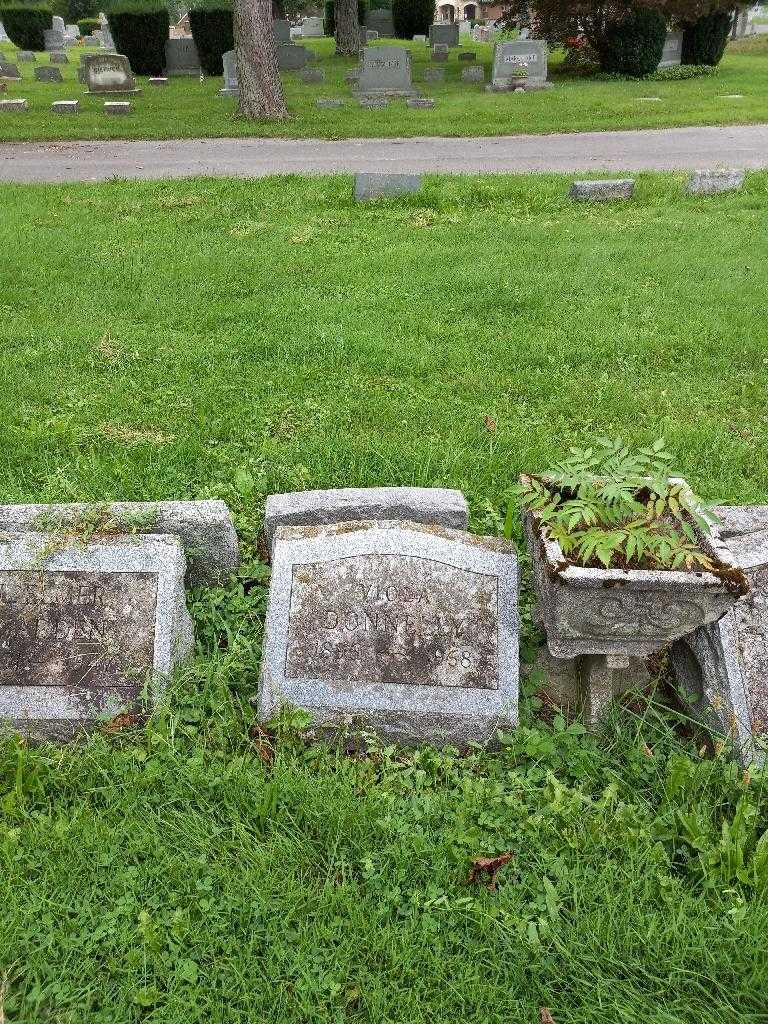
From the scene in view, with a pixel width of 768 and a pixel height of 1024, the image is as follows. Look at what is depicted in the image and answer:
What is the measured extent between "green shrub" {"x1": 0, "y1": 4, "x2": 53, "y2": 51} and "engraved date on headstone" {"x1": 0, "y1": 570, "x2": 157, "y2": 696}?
35297 millimetres

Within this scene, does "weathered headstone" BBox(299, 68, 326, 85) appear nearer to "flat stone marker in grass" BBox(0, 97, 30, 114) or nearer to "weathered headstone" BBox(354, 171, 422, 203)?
"flat stone marker in grass" BBox(0, 97, 30, 114)

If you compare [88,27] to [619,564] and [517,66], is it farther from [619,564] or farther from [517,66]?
[619,564]

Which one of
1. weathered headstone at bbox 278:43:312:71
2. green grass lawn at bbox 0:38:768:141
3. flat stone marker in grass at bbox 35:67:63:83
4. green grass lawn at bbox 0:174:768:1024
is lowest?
green grass lawn at bbox 0:174:768:1024

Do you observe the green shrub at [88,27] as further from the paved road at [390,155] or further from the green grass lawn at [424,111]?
the paved road at [390,155]

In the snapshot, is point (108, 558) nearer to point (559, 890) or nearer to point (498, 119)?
point (559, 890)

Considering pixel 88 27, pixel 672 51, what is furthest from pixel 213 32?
pixel 88 27

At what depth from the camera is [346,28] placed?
26.2 m

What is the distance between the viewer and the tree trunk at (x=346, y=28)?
2594 cm

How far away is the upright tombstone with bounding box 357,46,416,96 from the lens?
1825 centimetres

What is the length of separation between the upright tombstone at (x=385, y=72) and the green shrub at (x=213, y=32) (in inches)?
257

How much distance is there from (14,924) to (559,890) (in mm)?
1571

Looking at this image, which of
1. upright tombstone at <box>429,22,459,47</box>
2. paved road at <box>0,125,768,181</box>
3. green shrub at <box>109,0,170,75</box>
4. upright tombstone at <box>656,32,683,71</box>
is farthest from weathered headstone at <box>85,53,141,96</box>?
upright tombstone at <box>656,32,683,71</box>

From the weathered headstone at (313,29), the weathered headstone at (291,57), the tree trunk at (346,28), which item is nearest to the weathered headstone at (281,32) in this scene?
the tree trunk at (346,28)

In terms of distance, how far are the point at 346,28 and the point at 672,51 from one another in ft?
34.8
